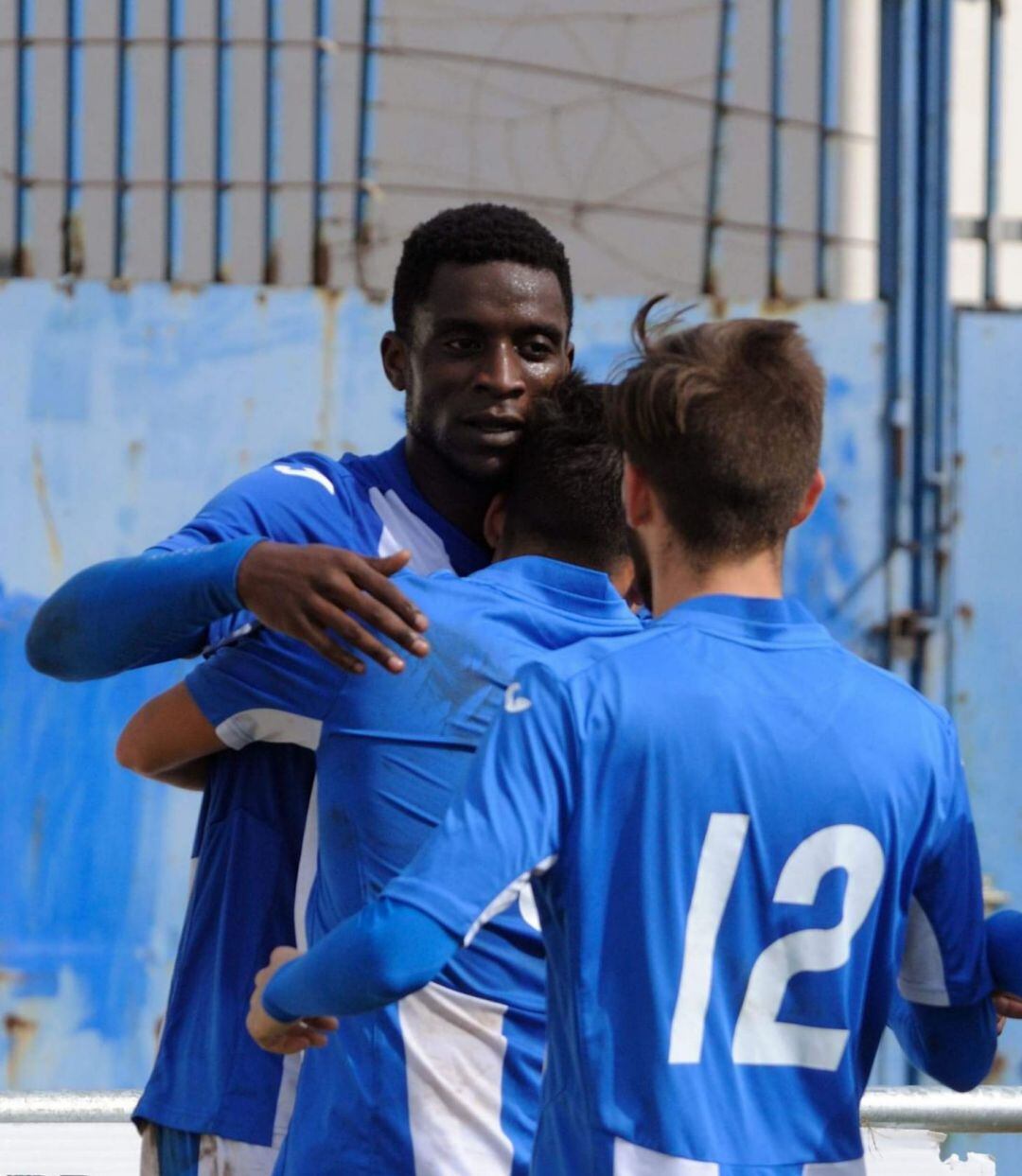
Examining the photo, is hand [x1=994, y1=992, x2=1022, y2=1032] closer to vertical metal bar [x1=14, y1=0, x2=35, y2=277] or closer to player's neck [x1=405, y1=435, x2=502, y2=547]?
player's neck [x1=405, y1=435, x2=502, y2=547]

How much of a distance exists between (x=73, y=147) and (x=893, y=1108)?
3503 millimetres

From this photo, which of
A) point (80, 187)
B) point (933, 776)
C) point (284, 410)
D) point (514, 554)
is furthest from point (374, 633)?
point (80, 187)

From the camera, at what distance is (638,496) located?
182 centimetres

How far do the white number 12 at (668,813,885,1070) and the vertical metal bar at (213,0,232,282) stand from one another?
385cm

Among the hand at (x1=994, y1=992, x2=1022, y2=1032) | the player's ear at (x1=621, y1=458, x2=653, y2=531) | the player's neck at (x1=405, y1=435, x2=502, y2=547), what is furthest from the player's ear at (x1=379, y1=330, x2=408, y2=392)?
the hand at (x1=994, y1=992, x2=1022, y2=1032)

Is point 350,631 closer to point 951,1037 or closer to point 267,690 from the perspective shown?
point 267,690

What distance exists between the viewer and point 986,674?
5.21 m

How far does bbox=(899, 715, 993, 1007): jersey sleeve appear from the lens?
5.86 feet

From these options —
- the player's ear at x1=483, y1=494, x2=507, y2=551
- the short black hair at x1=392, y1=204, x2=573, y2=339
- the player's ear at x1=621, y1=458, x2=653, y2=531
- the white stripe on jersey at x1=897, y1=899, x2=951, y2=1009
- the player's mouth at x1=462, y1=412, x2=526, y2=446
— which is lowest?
the white stripe on jersey at x1=897, y1=899, x2=951, y2=1009

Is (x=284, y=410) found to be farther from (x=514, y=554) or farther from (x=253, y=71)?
(x=514, y=554)

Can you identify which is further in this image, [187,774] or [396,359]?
[396,359]

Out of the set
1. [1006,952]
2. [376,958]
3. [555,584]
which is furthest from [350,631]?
[1006,952]

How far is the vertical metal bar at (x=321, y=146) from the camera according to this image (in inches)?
205

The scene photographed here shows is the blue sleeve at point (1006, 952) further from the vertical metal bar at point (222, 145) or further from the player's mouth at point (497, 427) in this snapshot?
Result: the vertical metal bar at point (222, 145)
